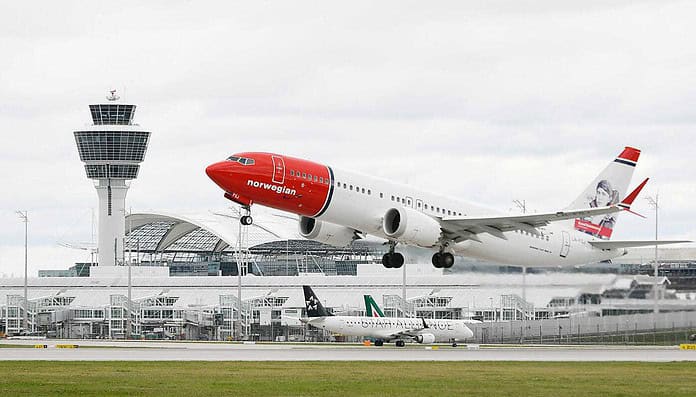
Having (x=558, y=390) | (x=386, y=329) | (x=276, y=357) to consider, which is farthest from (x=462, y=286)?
(x=558, y=390)

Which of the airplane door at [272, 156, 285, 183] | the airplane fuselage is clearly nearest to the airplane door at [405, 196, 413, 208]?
the airplane door at [272, 156, 285, 183]

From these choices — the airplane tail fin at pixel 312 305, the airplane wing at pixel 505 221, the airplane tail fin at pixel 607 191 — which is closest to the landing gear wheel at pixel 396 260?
the airplane wing at pixel 505 221

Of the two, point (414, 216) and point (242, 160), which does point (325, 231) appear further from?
point (242, 160)

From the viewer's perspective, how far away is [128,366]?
60.1 m

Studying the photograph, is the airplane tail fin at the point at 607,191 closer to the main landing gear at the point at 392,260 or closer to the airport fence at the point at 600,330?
the airport fence at the point at 600,330

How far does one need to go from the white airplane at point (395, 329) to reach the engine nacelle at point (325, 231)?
44.2 m

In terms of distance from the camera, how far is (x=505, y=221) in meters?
61.9

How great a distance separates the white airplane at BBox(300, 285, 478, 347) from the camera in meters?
109

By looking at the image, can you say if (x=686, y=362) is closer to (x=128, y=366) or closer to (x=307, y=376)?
(x=307, y=376)

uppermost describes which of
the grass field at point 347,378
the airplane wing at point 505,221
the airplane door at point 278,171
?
the airplane door at point 278,171

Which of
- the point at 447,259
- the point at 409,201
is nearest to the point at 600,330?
the point at 447,259

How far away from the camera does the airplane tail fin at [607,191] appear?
70.9 metres

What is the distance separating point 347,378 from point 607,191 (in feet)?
86.8

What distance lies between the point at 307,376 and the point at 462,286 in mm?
92529
